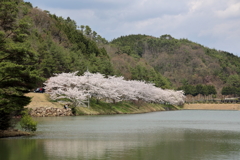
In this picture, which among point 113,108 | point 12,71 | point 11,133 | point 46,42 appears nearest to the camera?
point 12,71

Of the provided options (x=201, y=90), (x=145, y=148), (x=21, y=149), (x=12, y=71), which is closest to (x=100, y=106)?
(x=12, y=71)

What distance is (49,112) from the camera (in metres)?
59.5

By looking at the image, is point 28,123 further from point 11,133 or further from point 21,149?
point 21,149

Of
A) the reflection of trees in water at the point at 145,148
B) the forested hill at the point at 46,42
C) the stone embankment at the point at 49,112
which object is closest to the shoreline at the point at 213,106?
the forested hill at the point at 46,42

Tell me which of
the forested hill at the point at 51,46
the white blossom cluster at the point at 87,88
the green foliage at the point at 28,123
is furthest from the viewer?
the white blossom cluster at the point at 87,88

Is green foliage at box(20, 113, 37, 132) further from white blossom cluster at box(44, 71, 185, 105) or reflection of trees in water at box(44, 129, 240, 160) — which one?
white blossom cluster at box(44, 71, 185, 105)

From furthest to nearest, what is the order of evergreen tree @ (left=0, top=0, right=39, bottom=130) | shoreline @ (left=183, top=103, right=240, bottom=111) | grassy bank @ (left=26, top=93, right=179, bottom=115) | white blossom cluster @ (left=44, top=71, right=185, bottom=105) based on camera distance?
shoreline @ (left=183, top=103, right=240, bottom=111), white blossom cluster @ (left=44, top=71, right=185, bottom=105), grassy bank @ (left=26, top=93, right=179, bottom=115), evergreen tree @ (left=0, top=0, right=39, bottom=130)

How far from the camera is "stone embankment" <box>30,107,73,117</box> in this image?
190ft

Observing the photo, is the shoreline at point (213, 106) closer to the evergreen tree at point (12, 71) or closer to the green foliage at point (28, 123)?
the green foliage at point (28, 123)

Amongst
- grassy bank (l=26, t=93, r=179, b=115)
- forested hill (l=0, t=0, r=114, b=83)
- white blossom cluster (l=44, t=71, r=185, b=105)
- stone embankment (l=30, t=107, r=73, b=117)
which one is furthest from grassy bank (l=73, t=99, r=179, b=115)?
forested hill (l=0, t=0, r=114, b=83)

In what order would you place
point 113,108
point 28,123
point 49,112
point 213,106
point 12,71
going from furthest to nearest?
point 213,106
point 113,108
point 49,112
point 28,123
point 12,71

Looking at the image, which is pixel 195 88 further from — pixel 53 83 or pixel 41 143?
pixel 41 143

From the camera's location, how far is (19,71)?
88.8ft

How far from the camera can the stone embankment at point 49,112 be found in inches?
2275
